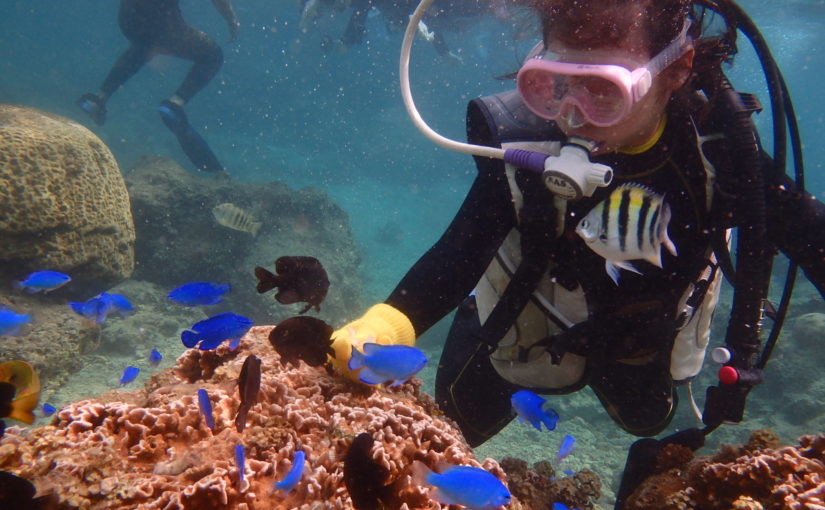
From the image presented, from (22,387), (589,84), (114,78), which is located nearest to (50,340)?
(22,387)

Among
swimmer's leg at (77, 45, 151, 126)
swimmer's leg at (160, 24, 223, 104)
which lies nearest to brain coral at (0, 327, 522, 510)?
swimmer's leg at (77, 45, 151, 126)

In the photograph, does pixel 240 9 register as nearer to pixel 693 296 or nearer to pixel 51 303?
pixel 51 303

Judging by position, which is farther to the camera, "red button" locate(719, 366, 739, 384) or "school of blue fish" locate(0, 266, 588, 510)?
"red button" locate(719, 366, 739, 384)

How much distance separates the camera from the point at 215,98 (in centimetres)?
4312

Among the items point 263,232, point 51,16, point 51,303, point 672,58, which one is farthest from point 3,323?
point 51,16

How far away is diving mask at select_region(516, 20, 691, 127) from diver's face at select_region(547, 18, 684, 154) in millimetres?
38

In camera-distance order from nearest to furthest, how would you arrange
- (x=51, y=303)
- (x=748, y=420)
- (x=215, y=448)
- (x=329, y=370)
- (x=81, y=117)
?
(x=215, y=448) → (x=329, y=370) → (x=51, y=303) → (x=748, y=420) → (x=81, y=117)

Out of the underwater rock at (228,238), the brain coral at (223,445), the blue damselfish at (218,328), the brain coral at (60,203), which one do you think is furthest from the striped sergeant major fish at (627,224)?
the underwater rock at (228,238)

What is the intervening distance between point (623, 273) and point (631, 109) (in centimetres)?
92

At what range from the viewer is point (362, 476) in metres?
1.42

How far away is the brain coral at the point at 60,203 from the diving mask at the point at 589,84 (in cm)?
744

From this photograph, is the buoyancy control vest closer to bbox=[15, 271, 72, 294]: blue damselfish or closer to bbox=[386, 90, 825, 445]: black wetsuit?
bbox=[386, 90, 825, 445]: black wetsuit

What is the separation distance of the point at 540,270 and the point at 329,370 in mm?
1291

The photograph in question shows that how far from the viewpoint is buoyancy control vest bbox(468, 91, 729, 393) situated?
91.4 inches
